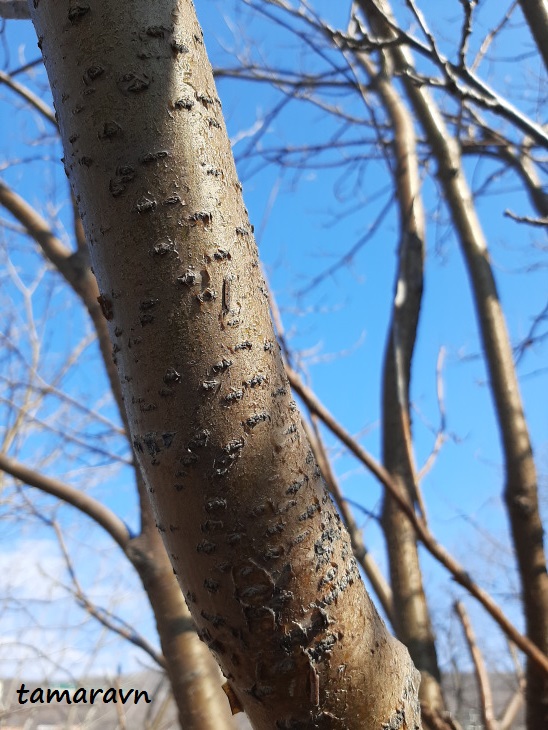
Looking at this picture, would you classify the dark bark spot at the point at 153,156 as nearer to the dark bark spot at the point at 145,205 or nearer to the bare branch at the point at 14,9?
the dark bark spot at the point at 145,205

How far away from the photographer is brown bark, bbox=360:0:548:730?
130 cm

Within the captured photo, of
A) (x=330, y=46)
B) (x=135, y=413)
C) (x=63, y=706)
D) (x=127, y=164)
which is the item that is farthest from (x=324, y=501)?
(x=63, y=706)

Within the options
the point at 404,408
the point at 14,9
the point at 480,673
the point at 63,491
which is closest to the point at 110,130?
the point at 14,9

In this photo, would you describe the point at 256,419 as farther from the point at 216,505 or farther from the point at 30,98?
the point at 30,98

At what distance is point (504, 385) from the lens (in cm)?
151

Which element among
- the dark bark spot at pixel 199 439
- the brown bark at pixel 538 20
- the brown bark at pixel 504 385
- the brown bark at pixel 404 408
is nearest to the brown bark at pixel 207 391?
the dark bark spot at pixel 199 439

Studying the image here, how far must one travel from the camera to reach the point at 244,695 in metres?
0.42

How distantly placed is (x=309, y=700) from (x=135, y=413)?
23 cm

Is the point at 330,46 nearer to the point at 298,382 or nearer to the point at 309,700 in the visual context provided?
the point at 298,382

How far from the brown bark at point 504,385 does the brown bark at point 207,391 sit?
0.85m

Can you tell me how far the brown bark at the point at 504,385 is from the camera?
130 centimetres

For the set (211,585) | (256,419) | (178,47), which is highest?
(178,47)

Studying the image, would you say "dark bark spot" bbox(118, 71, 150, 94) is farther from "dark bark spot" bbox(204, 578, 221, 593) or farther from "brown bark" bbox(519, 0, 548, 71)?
"brown bark" bbox(519, 0, 548, 71)

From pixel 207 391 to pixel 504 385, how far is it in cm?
129
